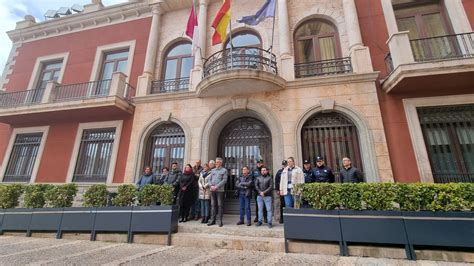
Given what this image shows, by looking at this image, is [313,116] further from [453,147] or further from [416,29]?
[416,29]

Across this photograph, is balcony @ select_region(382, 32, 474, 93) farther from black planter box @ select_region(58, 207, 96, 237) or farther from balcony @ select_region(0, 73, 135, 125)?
balcony @ select_region(0, 73, 135, 125)

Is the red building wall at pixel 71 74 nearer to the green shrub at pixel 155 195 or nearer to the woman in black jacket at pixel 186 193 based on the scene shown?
the woman in black jacket at pixel 186 193

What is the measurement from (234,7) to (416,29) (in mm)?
7833

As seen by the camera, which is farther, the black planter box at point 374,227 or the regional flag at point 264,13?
the regional flag at point 264,13

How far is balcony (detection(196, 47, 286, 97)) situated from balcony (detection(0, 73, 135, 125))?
368cm

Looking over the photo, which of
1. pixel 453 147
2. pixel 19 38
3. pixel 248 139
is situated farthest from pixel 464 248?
pixel 19 38

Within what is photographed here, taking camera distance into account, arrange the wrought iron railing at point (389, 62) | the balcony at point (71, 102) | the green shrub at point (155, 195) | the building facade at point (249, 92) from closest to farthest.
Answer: the green shrub at point (155, 195) → the building facade at point (249, 92) → the wrought iron railing at point (389, 62) → the balcony at point (71, 102)

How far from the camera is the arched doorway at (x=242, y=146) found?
912 centimetres

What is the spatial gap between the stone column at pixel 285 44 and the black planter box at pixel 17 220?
957cm

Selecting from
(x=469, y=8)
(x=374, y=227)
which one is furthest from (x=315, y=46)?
(x=374, y=227)

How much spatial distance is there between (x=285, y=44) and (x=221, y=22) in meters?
2.74

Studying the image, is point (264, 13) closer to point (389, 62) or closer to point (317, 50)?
Result: point (317, 50)

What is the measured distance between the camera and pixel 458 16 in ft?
27.6

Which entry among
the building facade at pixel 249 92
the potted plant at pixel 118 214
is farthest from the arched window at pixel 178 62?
the potted plant at pixel 118 214
